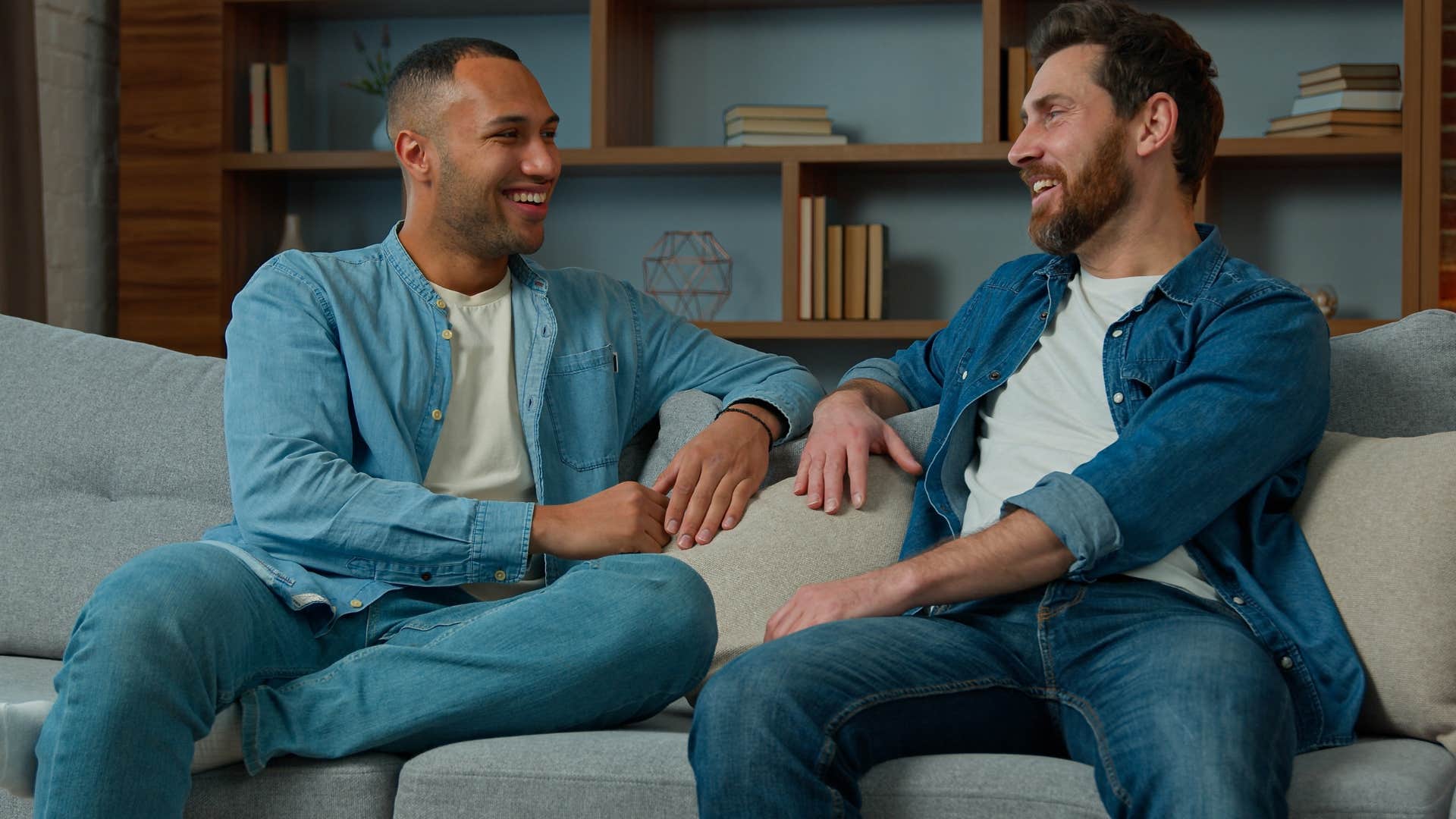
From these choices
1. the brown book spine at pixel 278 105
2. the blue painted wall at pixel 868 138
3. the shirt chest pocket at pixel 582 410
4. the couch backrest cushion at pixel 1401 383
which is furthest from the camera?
the brown book spine at pixel 278 105

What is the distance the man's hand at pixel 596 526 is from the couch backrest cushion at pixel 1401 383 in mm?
862

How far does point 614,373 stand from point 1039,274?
23.7 inches

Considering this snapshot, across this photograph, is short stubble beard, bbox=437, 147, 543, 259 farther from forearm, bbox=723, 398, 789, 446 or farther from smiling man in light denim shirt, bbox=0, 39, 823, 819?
forearm, bbox=723, 398, 789, 446

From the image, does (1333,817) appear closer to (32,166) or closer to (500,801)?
(500,801)

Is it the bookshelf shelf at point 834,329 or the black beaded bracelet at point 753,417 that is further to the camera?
the bookshelf shelf at point 834,329

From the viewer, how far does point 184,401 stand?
6.81 feet

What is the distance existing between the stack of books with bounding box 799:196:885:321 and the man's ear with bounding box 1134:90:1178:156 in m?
1.94

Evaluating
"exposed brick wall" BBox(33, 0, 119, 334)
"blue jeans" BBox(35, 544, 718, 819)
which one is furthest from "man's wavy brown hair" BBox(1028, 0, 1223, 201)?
"exposed brick wall" BBox(33, 0, 119, 334)

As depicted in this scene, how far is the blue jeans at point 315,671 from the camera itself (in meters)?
1.32

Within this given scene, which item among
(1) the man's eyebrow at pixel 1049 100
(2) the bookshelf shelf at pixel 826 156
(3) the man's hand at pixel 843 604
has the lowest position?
(3) the man's hand at pixel 843 604

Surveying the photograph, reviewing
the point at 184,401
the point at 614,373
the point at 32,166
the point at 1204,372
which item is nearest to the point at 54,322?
the point at 32,166

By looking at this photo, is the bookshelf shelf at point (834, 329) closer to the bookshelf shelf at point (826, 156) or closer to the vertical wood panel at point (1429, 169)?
the vertical wood panel at point (1429, 169)

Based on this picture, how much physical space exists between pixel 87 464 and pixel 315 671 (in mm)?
668

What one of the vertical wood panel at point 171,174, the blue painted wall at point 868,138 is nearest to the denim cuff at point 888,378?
the blue painted wall at point 868,138
